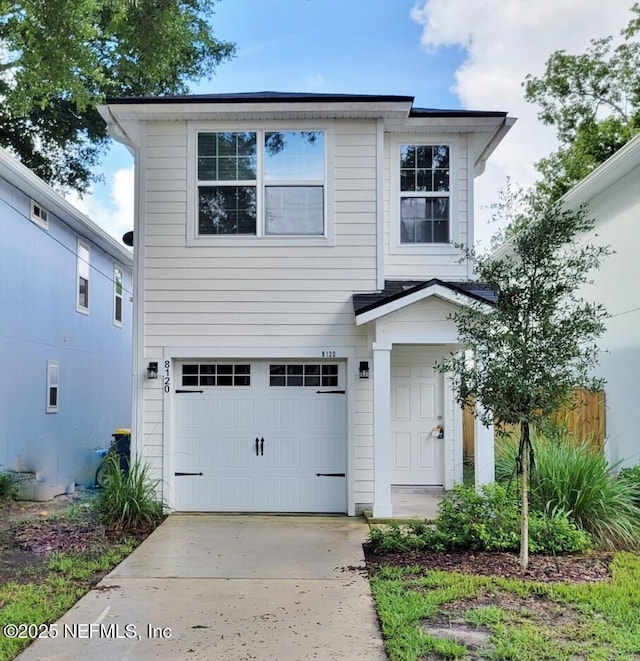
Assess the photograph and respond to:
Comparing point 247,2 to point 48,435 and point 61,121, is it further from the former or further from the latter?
point 48,435

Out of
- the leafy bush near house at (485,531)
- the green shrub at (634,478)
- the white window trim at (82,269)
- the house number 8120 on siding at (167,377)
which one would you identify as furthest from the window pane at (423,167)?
the white window trim at (82,269)

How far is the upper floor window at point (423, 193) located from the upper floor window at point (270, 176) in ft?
4.33

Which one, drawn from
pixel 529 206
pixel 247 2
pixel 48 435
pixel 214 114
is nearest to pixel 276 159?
pixel 214 114

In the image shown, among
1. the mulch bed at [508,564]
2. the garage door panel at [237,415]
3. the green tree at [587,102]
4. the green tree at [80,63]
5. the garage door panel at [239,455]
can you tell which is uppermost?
the green tree at [587,102]

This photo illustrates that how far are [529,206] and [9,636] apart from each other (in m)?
5.75

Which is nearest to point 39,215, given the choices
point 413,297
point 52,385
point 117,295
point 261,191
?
point 52,385

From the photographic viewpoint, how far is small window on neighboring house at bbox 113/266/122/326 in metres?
16.5

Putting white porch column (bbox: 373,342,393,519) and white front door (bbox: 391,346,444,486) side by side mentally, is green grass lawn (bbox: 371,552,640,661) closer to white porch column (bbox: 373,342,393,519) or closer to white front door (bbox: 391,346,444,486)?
white porch column (bbox: 373,342,393,519)

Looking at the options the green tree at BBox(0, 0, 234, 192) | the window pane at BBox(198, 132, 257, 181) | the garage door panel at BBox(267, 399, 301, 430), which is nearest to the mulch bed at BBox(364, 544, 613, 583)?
the garage door panel at BBox(267, 399, 301, 430)

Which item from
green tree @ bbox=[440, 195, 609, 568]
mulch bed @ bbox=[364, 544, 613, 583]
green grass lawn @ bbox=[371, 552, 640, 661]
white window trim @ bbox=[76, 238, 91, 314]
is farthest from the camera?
white window trim @ bbox=[76, 238, 91, 314]

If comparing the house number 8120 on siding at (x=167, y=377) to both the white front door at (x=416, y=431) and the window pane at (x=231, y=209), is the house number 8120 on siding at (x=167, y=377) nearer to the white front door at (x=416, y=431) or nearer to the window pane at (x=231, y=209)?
the window pane at (x=231, y=209)

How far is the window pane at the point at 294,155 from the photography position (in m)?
8.97

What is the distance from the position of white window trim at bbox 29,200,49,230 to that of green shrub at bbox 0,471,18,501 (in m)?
4.84

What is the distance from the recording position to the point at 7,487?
10.1m
